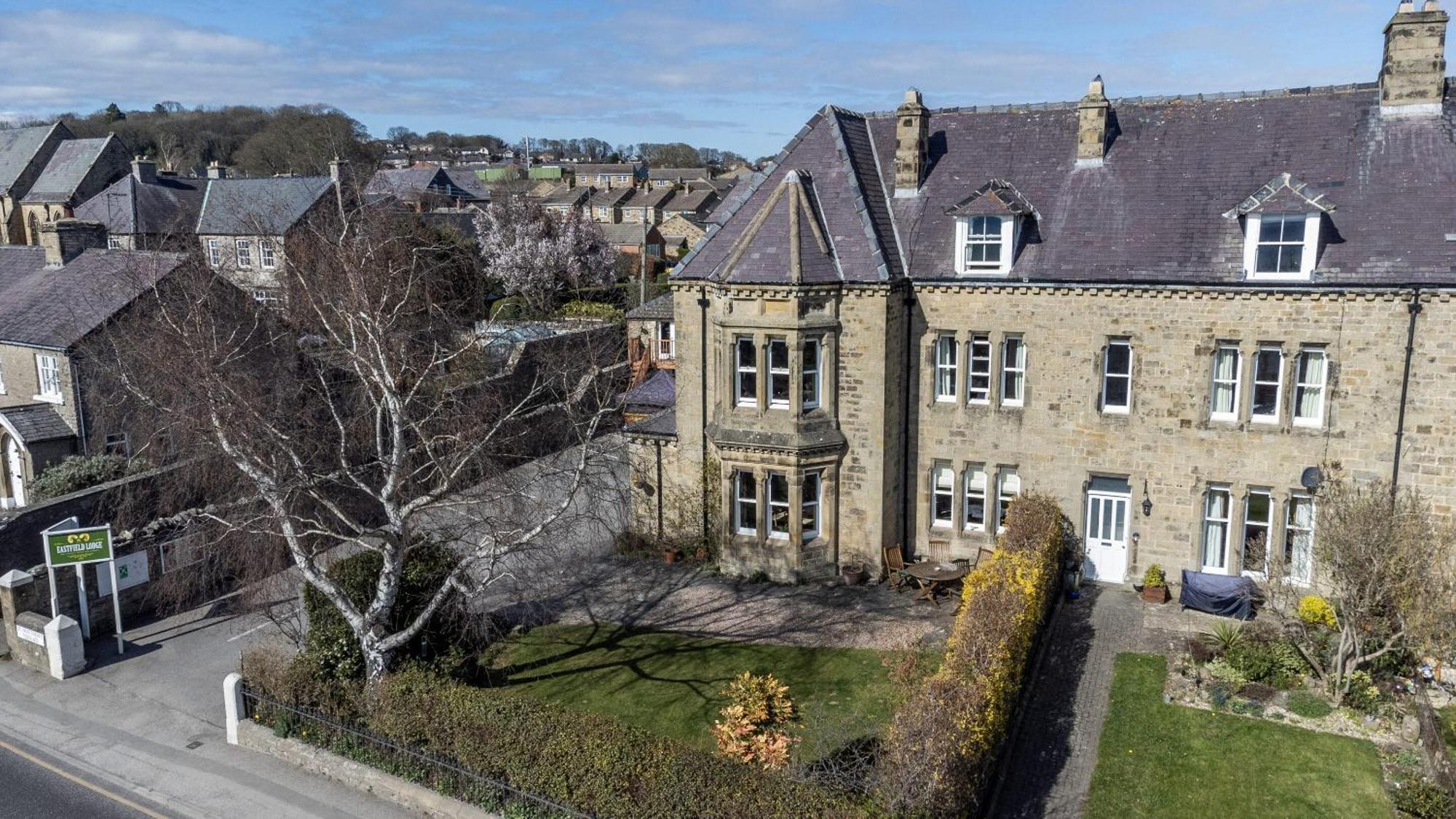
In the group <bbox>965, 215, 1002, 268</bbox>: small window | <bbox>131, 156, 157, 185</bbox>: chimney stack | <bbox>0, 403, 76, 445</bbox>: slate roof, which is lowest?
<bbox>0, 403, 76, 445</bbox>: slate roof

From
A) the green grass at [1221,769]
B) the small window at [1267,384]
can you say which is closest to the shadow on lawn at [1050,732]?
the green grass at [1221,769]

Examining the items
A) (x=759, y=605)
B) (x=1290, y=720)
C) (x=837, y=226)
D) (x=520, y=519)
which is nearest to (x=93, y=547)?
(x=520, y=519)

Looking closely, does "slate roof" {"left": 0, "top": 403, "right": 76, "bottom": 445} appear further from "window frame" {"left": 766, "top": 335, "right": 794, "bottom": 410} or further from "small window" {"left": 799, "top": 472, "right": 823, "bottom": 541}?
A: "small window" {"left": 799, "top": 472, "right": 823, "bottom": 541}

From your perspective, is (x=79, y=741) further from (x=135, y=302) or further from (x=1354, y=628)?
(x=1354, y=628)

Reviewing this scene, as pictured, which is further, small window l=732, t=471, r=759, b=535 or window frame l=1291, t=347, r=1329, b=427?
small window l=732, t=471, r=759, b=535

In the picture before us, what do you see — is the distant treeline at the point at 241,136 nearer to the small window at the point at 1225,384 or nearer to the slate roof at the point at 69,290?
the slate roof at the point at 69,290

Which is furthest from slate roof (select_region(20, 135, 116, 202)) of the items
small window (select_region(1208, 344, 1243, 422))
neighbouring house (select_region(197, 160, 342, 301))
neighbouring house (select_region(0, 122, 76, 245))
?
small window (select_region(1208, 344, 1243, 422))

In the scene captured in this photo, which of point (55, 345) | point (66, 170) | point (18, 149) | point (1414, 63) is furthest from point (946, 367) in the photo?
point (18, 149)

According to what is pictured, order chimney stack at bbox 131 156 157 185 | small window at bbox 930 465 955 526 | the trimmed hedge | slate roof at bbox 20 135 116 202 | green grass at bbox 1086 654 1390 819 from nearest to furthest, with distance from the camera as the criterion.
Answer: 1. the trimmed hedge
2. green grass at bbox 1086 654 1390 819
3. small window at bbox 930 465 955 526
4. chimney stack at bbox 131 156 157 185
5. slate roof at bbox 20 135 116 202
